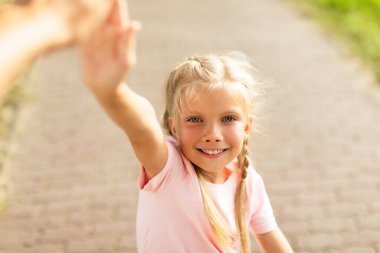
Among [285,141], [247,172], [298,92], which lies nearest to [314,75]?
[298,92]

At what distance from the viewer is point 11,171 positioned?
4.98 meters

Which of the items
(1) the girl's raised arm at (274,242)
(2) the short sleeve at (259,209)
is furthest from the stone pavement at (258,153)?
(2) the short sleeve at (259,209)

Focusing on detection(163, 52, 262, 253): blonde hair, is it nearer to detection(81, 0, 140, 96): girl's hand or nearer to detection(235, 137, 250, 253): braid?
detection(235, 137, 250, 253): braid

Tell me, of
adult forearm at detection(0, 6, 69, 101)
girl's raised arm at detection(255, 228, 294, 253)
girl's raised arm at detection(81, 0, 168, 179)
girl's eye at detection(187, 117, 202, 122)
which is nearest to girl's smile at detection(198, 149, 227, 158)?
girl's eye at detection(187, 117, 202, 122)

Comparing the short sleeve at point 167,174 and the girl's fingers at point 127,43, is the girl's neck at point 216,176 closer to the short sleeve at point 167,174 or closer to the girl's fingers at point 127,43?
the short sleeve at point 167,174

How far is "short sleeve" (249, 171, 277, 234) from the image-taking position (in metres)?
2.67

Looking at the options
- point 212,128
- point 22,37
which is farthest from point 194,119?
point 22,37

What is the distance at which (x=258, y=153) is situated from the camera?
17.1 feet

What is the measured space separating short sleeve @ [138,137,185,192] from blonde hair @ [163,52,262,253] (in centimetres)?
13

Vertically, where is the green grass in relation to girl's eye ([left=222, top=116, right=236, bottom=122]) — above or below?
above

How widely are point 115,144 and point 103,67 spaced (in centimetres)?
393

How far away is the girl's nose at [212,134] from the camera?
7.90 ft

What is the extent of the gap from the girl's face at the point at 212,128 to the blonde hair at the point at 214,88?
4cm

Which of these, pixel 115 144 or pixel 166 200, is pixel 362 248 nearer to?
pixel 166 200
